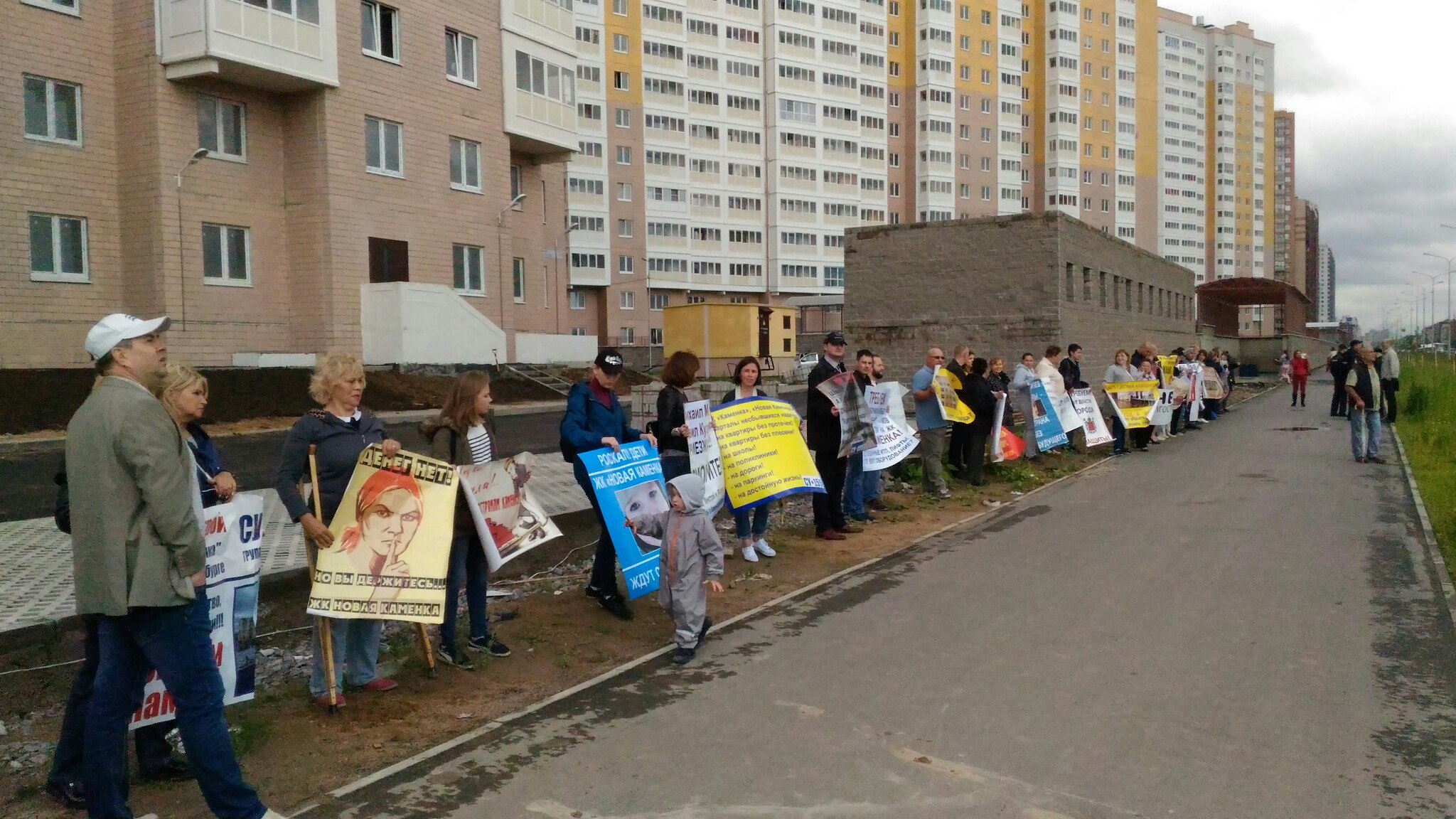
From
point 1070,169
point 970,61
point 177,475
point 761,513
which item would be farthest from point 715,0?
point 177,475

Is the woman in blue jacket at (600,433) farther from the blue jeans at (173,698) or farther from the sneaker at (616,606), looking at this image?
the blue jeans at (173,698)

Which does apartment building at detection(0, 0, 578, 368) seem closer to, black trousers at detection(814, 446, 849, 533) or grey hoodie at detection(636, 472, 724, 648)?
black trousers at detection(814, 446, 849, 533)

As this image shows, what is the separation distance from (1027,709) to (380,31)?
106 ft

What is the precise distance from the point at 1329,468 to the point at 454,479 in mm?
15471

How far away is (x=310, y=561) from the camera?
5758 mm

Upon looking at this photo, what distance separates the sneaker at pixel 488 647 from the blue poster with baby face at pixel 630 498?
115 cm

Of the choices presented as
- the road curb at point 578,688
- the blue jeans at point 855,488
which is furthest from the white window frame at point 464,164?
the road curb at point 578,688

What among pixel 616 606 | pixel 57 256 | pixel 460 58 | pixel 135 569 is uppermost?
pixel 460 58

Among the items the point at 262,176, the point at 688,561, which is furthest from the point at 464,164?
the point at 688,561

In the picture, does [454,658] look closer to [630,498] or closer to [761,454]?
[630,498]

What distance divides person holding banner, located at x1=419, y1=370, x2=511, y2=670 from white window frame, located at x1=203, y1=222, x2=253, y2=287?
84.6 feet

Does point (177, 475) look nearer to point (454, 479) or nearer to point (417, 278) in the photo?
point (454, 479)

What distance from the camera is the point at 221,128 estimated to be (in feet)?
95.9

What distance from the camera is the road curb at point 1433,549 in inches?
316
